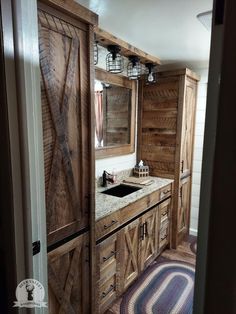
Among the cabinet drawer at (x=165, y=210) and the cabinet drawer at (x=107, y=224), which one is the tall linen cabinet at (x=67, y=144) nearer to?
the cabinet drawer at (x=107, y=224)

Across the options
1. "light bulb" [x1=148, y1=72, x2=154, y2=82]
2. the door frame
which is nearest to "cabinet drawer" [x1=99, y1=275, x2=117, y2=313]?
the door frame

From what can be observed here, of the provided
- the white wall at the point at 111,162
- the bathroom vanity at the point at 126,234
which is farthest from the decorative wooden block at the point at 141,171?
the bathroom vanity at the point at 126,234

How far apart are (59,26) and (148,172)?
2099mm

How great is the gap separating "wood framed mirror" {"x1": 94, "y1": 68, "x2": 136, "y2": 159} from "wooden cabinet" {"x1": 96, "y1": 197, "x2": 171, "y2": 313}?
0.80 m

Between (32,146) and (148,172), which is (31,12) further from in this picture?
(148,172)

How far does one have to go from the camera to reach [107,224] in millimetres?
1657

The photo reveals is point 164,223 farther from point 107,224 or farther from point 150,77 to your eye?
point 150,77

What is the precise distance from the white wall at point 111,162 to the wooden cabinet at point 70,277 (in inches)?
41.4

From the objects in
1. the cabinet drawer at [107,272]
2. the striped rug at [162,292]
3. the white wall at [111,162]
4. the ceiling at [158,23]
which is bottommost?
the striped rug at [162,292]

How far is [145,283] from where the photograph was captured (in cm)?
221

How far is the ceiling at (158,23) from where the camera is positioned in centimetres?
132

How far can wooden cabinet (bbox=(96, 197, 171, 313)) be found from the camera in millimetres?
1703

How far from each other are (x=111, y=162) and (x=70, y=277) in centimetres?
141

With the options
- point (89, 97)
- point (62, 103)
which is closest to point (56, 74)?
point (62, 103)
